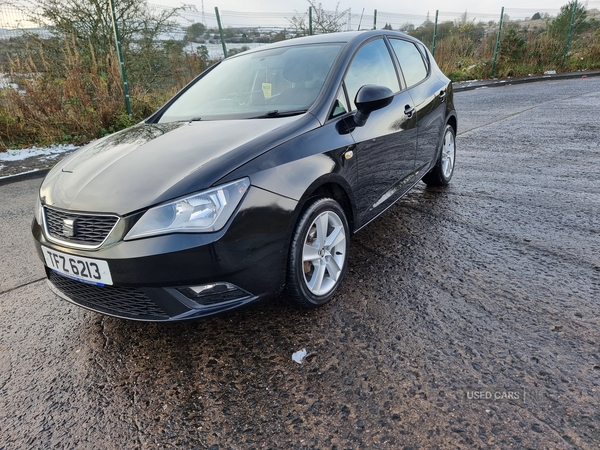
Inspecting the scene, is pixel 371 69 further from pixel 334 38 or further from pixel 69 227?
pixel 69 227

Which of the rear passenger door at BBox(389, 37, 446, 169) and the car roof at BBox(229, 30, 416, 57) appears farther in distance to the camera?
the rear passenger door at BBox(389, 37, 446, 169)

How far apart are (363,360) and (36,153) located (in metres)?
7.02

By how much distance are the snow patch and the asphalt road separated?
12.9ft

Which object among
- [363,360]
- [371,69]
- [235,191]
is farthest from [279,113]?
[363,360]

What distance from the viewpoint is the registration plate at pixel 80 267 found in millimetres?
1925

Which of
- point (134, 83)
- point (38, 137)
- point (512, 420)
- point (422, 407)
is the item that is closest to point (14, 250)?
point (422, 407)

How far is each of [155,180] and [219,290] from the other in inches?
24.4

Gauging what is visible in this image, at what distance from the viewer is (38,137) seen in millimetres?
7402

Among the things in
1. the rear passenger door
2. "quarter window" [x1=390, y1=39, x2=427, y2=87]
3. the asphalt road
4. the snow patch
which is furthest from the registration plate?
the snow patch

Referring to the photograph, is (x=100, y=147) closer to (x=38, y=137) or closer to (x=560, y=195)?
(x=560, y=195)

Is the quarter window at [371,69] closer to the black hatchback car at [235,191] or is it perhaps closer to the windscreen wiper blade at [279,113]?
the black hatchback car at [235,191]

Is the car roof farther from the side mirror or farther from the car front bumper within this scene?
the car front bumper

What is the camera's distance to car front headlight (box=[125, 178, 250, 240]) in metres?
1.87

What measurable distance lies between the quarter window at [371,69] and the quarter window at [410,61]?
8.7 inches
